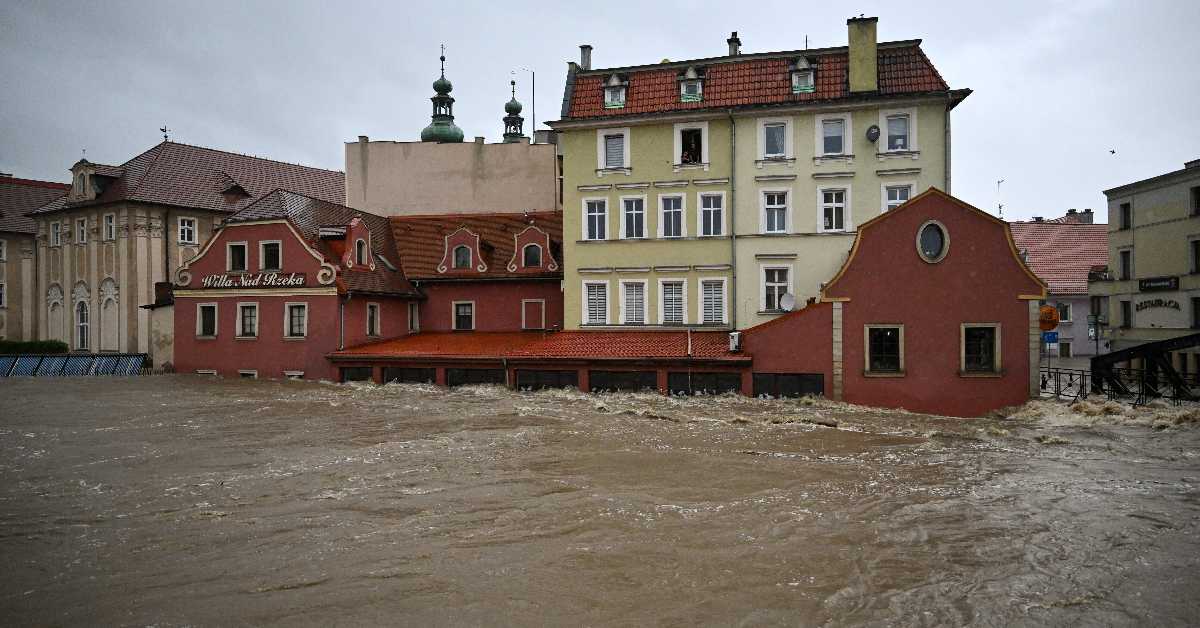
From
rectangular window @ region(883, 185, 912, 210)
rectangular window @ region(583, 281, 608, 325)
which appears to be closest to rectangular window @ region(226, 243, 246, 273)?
rectangular window @ region(583, 281, 608, 325)

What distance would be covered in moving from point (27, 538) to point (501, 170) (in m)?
31.5

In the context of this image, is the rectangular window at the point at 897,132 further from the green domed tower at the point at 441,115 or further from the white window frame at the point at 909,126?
the green domed tower at the point at 441,115

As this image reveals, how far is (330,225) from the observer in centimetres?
3284

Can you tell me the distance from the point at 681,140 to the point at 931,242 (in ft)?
34.6

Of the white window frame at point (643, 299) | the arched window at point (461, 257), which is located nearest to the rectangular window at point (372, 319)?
the arched window at point (461, 257)

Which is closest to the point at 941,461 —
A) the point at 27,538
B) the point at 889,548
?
the point at 889,548

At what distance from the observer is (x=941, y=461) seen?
16.0 meters

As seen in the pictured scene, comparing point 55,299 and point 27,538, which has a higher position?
point 55,299

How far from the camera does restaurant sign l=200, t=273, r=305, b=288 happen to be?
3055cm

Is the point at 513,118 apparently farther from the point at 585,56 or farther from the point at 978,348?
the point at 978,348

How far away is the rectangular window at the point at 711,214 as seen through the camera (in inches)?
1156

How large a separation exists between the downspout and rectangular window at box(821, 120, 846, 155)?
10.9ft

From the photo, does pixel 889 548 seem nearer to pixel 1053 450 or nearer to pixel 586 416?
pixel 1053 450

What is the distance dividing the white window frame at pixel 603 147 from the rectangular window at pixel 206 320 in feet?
58.7
